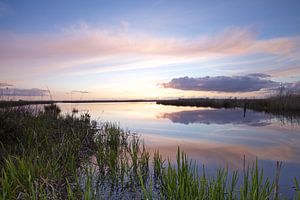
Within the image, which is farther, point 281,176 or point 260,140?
point 260,140

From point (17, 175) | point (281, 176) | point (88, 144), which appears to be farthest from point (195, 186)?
point (88, 144)

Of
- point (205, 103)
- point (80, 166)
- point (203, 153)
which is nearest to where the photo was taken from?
point (80, 166)

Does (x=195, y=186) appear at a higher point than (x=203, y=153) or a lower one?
higher

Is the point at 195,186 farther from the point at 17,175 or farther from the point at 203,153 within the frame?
the point at 203,153

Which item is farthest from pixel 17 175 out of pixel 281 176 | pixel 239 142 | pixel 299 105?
pixel 299 105

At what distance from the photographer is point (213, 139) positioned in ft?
39.5

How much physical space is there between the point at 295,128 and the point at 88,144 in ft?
38.1

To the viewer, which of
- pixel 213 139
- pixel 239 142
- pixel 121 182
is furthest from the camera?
pixel 213 139

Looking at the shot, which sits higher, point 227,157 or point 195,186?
point 195,186

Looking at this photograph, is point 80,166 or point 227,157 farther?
point 227,157

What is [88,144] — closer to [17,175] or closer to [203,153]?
[203,153]

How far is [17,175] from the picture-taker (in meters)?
4.25

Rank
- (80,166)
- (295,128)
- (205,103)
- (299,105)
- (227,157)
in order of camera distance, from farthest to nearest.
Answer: (205,103)
(299,105)
(295,128)
(227,157)
(80,166)

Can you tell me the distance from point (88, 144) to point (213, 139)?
18.6 feet
